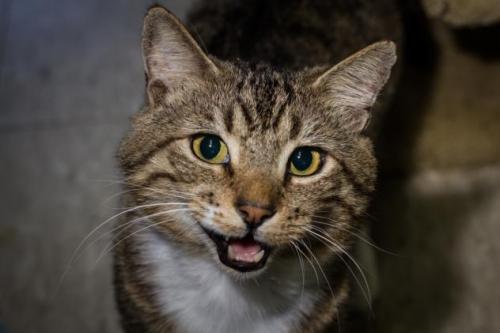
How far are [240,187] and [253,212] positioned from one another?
6 cm

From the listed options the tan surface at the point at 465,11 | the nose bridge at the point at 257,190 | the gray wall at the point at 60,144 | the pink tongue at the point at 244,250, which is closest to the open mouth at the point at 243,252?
the pink tongue at the point at 244,250

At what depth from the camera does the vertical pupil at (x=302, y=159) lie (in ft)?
4.87

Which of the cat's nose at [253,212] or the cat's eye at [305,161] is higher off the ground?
the cat's eye at [305,161]

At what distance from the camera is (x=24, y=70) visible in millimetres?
2912

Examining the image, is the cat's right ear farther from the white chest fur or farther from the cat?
the white chest fur

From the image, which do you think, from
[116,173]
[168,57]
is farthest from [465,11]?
[116,173]

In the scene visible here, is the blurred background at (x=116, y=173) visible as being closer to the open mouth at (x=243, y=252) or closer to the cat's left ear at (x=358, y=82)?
the cat's left ear at (x=358, y=82)

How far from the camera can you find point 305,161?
149cm

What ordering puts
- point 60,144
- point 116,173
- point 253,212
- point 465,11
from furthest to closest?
1. point 60,144
2. point 116,173
3. point 465,11
4. point 253,212

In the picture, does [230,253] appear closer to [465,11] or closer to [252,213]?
[252,213]

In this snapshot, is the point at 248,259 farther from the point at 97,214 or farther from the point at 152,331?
the point at 97,214

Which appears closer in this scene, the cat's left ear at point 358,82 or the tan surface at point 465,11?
the cat's left ear at point 358,82

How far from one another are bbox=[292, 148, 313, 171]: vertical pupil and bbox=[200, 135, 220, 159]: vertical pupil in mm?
174

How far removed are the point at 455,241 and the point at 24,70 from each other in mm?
1951
